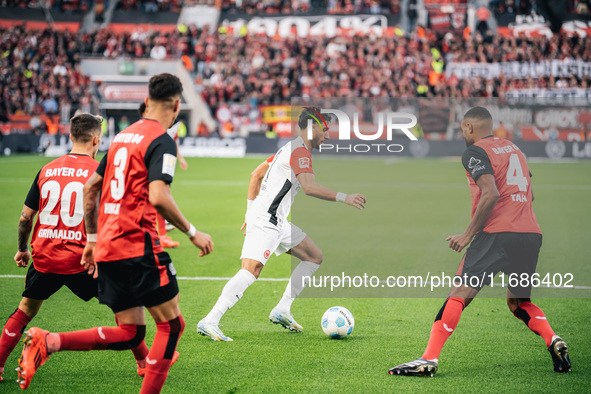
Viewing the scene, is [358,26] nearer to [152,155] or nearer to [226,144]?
[226,144]

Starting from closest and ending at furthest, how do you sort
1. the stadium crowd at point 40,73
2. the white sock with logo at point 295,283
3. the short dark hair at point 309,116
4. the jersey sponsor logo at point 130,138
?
the jersey sponsor logo at point 130,138 → the short dark hair at point 309,116 → the white sock with logo at point 295,283 → the stadium crowd at point 40,73

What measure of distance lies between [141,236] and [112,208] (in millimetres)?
256

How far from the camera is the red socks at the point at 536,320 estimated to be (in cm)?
534

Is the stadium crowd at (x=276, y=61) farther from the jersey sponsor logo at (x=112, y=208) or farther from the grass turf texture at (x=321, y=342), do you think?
the jersey sponsor logo at (x=112, y=208)

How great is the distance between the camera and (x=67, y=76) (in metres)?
38.4

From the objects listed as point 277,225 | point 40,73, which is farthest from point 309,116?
point 40,73

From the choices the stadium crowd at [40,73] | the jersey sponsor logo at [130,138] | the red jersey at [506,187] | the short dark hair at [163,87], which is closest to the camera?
the jersey sponsor logo at [130,138]

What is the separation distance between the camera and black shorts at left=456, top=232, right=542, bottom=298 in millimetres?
5180

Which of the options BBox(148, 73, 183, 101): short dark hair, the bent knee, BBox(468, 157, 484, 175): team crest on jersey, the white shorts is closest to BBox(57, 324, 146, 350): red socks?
the bent knee

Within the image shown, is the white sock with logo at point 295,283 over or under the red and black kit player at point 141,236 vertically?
under

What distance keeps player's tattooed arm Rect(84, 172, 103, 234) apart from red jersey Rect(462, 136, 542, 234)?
9.11 feet

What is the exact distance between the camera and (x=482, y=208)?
5.06 meters

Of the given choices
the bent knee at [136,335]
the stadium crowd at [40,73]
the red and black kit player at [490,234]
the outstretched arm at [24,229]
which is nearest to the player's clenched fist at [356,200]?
the red and black kit player at [490,234]

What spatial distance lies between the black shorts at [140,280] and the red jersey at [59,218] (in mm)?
873
